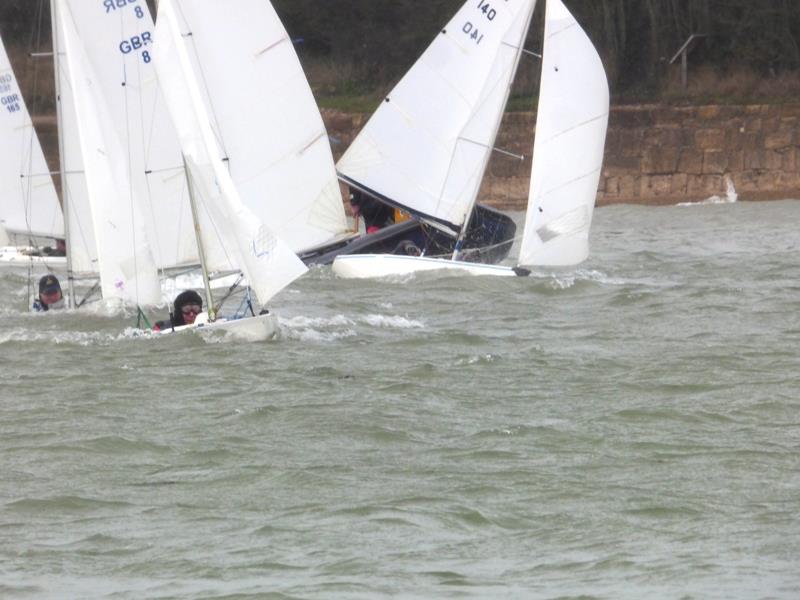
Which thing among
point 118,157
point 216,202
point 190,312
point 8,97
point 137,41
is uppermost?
point 8,97

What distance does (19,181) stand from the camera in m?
27.6

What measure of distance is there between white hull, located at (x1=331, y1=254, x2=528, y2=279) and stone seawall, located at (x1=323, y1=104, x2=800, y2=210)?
53.8 ft

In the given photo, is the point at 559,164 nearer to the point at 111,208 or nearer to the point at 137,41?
the point at 137,41

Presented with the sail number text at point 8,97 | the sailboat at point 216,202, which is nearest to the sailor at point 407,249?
the sail number text at point 8,97

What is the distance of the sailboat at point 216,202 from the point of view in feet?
49.5

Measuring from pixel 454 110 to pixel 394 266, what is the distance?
2691 mm

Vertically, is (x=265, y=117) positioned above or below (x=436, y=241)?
above

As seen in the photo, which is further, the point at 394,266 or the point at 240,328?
the point at 394,266

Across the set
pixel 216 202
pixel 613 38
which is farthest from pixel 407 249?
pixel 613 38

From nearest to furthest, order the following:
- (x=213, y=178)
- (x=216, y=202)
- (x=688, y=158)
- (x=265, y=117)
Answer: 1. (x=213, y=178)
2. (x=216, y=202)
3. (x=265, y=117)
4. (x=688, y=158)

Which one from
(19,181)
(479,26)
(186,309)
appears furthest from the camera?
(19,181)

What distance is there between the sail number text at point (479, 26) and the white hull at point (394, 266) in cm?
303

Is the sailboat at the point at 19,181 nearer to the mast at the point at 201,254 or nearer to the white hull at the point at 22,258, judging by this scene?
the white hull at the point at 22,258

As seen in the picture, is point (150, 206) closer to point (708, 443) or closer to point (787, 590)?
point (708, 443)
